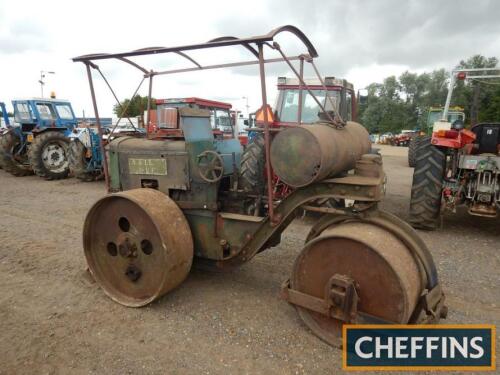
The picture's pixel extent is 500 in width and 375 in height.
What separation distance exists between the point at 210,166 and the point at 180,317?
131 centimetres

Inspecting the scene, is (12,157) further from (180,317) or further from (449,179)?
(449,179)

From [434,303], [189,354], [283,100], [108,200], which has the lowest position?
[189,354]

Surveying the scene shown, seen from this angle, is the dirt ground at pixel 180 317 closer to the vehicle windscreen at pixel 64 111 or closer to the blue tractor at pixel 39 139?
the blue tractor at pixel 39 139

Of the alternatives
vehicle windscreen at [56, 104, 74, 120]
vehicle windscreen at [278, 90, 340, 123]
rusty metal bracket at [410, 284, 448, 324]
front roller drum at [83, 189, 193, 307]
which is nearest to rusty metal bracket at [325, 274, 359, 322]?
rusty metal bracket at [410, 284, 448, 324]

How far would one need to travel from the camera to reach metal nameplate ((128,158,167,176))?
3.52 m

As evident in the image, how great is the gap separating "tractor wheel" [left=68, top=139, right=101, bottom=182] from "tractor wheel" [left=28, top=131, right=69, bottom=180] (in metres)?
1.06

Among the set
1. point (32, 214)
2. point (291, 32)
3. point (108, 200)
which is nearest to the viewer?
point (291, 32)

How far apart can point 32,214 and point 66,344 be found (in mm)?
4631

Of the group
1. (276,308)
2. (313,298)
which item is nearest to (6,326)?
(276,308)

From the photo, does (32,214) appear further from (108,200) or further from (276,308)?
(276,308)

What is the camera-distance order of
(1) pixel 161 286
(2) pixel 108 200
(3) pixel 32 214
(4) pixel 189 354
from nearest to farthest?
(4) pixel 189 354
(1) pixel 161 286
(2) pixel 108 200
(3) pixel 32 214

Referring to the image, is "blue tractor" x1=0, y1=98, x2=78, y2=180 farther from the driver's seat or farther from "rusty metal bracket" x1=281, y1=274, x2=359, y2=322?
the driver's seat

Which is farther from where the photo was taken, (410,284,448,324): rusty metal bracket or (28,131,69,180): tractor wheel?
(28,131,69,180): tractor wheel

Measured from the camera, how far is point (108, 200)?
333 centimetres
